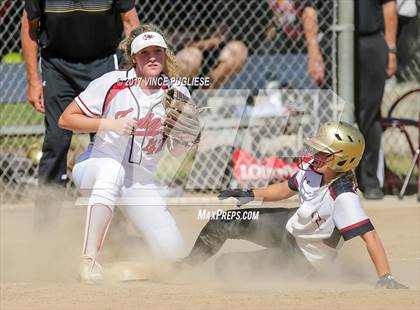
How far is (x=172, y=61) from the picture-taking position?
20.4 feet

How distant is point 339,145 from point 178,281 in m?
1.28

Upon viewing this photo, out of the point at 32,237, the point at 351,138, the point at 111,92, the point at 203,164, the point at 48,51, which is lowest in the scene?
the point at 203,164

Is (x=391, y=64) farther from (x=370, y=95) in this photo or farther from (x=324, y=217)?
(x=324, y=217)

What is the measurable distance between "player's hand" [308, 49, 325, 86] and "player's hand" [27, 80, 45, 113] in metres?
3.02

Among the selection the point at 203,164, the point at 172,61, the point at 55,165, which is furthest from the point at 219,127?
the point at 172,61

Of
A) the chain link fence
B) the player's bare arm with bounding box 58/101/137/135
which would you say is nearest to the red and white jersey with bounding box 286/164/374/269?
the player's bare arm with bounding box 58/101/137/135

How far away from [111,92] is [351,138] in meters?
1.54

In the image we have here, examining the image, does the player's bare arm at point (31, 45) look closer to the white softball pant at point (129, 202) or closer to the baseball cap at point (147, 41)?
the white softball pant at point (129, 202)

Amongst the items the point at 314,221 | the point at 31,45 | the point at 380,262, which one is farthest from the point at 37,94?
the point at 380,262

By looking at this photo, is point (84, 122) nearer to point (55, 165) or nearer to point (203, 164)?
point (55, 165)

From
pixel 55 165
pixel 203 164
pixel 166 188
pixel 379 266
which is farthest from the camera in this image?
pixel 203 164

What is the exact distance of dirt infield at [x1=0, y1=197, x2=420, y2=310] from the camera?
16.2 feet

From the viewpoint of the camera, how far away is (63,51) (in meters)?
7.06

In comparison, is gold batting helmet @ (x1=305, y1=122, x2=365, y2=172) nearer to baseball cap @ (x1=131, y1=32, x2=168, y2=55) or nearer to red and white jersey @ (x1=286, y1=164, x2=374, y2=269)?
red and white jersey @ (x1=286, y1=164, x2=374, y2=269)
